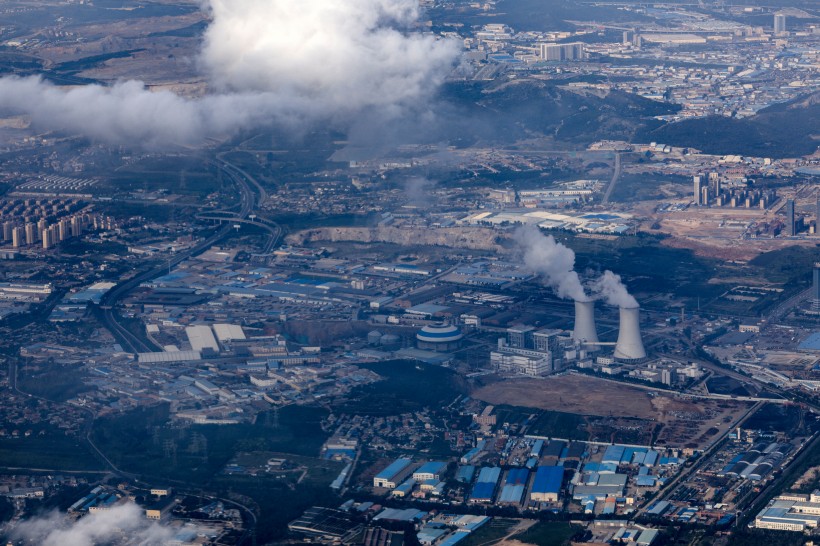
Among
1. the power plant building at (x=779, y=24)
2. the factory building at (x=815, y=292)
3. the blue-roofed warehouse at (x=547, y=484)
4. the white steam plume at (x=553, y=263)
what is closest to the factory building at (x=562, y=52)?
the power plant building at (x=779, y=24)

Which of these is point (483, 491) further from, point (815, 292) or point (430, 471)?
point (815, 292)

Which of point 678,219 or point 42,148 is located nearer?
point 678,219

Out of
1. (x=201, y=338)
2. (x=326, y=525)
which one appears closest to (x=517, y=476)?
(x=326, y=525)

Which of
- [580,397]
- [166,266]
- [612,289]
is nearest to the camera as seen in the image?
[580,397]

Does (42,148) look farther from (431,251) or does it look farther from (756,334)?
(756,334)

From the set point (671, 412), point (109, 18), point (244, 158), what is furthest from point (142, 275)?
point (109, 18)

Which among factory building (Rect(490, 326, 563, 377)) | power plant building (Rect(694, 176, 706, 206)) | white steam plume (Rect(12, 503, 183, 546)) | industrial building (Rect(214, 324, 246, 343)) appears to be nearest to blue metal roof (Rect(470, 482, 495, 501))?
white steam plume (Rect(12, 503, 183, 546))

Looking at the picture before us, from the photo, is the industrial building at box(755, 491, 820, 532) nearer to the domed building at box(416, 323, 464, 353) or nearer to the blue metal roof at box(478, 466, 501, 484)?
the blue metal roof at box(478, 466, 501, 484)
